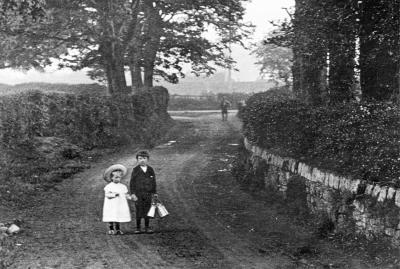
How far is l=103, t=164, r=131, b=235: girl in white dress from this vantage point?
29.2 ft

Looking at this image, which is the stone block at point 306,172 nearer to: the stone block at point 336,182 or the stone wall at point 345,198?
the stone wall at point 345,198

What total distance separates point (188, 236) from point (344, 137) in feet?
12.0

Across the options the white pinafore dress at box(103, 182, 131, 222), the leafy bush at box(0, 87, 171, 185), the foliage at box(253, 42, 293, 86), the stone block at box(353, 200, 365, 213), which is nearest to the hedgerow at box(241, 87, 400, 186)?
the stone block at box(353, 200, 365, 213)

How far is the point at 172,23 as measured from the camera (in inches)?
1136

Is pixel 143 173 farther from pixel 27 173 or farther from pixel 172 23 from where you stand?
pixel 172 23

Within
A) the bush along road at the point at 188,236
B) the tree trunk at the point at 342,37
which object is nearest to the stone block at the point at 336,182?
the bush along road at the point at 188,236

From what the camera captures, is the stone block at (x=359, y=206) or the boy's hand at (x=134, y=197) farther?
the boy's hand at (x=134, y=197)

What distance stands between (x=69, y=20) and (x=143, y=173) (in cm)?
1458

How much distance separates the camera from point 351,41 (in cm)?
1161

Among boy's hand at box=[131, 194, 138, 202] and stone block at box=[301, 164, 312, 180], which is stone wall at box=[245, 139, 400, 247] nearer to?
stone block at box=[301, 164, 312, 180]

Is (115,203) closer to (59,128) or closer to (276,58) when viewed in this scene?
(59,128)

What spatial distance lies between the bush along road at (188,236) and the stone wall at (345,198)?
32 centimetres

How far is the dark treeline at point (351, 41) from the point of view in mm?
10961

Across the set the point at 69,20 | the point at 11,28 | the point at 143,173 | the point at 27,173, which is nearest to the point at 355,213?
the point at 143,173
